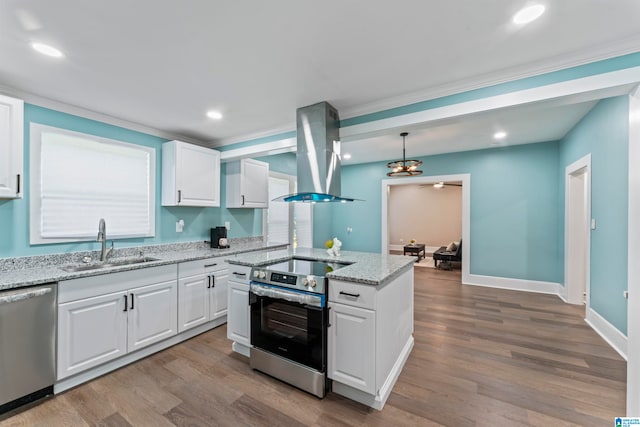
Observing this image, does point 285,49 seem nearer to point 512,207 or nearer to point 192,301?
point 192,301

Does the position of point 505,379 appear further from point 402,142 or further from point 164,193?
point 164,193

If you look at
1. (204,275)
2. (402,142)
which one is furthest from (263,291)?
(402,142)

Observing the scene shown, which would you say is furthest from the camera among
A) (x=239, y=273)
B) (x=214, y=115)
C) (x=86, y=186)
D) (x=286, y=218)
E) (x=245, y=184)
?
(x=286, y=218)

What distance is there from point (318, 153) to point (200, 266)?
73.7 inches

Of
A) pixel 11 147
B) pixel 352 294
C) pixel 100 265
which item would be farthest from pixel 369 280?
pixel 11 147

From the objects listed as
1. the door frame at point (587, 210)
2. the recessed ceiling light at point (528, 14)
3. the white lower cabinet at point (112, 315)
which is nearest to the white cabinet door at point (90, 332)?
the white lower cabinet at point (112, 315)

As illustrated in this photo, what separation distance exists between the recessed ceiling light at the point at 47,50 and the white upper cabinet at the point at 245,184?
2.36 metres

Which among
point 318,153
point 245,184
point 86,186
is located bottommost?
point 86,186

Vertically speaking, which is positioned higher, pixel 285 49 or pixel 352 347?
pixel 285 49

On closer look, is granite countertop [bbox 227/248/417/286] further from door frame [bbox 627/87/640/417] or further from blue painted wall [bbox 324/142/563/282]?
blue painted wall [bbox 324/142/563/282]

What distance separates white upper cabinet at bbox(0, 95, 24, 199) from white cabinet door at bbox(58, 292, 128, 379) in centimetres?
106

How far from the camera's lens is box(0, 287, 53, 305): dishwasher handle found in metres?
1.86

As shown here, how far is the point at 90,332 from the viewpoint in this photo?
228 cm

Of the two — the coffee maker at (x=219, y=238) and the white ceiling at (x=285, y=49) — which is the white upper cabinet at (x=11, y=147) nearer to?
the white ceiling at (x=285, y=49)
